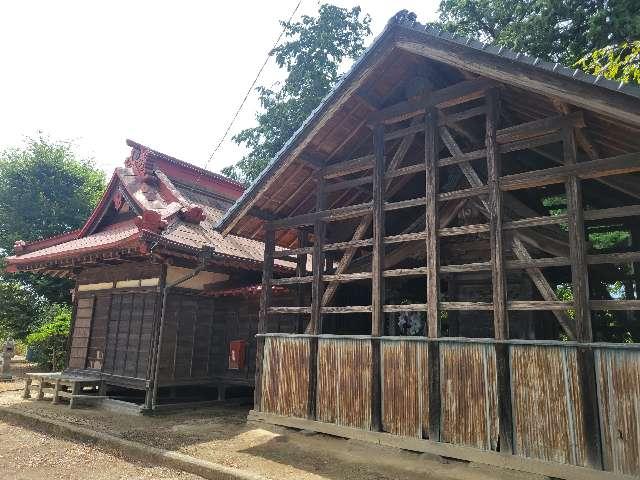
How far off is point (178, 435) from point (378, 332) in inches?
162

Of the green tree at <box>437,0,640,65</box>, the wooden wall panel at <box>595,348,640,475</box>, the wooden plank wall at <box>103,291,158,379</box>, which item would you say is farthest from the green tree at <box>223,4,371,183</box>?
the wooden wall panel at <box>595,348,640,475</box>

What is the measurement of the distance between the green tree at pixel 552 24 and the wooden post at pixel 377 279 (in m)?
9.94

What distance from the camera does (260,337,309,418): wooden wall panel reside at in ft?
27.4

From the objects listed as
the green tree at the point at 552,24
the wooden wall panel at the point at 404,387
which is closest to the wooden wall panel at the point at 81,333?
the wooden wall panel at the point at 404,387

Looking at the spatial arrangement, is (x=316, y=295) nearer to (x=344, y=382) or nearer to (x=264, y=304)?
(x=264, y=304)

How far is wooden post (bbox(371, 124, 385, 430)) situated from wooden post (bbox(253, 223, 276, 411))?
99.4 inches

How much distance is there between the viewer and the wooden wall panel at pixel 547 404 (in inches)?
221

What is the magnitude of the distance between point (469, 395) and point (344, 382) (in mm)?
2239

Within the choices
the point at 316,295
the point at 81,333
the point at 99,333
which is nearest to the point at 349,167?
the point at 316,295

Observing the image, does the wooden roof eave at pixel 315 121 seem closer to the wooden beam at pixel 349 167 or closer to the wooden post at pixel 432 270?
the wooden beam at pixel 349 167

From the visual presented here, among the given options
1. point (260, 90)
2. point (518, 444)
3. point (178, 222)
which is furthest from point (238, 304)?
point (260, 90)

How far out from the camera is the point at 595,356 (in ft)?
18.4

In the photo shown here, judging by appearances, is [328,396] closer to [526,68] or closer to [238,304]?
[238,304]

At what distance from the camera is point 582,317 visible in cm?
574
